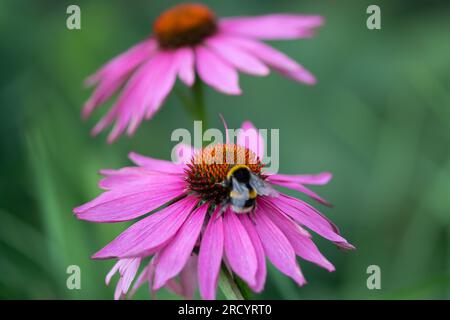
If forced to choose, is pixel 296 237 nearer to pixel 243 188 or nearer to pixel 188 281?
pixel 243 188

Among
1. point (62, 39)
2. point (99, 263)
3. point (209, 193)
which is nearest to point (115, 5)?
point (62, 39)

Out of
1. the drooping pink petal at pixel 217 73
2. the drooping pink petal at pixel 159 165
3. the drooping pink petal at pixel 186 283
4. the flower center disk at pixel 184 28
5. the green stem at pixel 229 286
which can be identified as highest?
the flower center disk at pixel 184 28

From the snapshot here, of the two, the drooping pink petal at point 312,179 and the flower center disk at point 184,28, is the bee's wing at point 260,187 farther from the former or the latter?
the flower center disk at point 184,28

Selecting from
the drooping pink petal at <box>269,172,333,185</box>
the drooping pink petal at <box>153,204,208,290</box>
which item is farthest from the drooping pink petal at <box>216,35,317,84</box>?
the drooping pink petal at <box>153,204,208,290</box>

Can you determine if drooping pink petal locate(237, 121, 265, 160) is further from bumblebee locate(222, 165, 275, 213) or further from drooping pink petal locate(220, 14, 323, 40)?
drooping pink petal locate(220, 14, 323, 40)

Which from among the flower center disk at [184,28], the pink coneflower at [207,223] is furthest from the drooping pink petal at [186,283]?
the flower center disk at [184,28]
